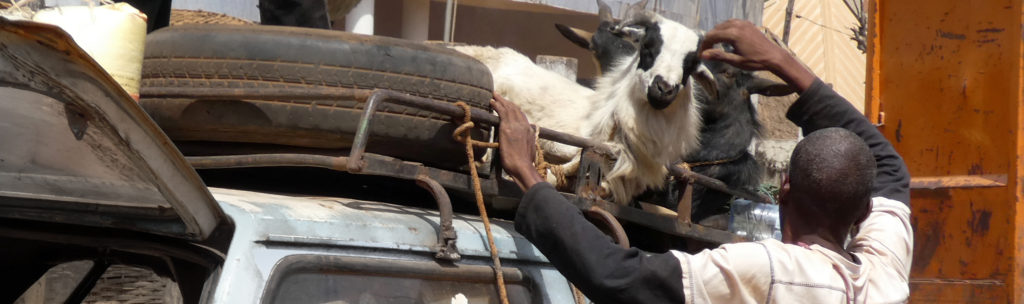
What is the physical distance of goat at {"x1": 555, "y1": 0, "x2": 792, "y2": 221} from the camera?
5.88m

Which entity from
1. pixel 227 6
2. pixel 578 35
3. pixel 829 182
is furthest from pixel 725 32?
pixel 227 6

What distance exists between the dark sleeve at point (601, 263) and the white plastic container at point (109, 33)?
3.03 feet

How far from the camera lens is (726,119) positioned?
240 inches

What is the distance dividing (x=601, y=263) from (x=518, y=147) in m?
0.57

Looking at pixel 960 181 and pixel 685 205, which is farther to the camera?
pixel 960 181

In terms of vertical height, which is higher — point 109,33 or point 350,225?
point 109,33

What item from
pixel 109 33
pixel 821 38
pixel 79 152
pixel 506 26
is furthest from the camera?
pixel 821 38

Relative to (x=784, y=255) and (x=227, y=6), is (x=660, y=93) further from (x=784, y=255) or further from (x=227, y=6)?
(x=227, y=6)

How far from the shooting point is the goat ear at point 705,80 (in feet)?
17.3

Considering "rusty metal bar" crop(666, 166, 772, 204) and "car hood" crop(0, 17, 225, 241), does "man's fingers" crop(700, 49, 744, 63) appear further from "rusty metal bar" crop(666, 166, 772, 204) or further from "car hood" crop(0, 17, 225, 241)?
"car hood" crop(0, 17, 225, 241)

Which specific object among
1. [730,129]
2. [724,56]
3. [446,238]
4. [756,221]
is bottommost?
[756,221]

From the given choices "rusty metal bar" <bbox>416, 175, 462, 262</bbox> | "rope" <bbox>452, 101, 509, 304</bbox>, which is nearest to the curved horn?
"rope" <bbox>452, 101, 509, 304</bbox>

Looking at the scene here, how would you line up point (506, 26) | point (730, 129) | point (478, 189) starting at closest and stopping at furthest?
1. point (478, 189)
2. point (730, 129)
3. point (506, 26)

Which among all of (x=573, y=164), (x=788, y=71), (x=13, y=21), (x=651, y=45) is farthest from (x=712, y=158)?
(x=13, y=21)
